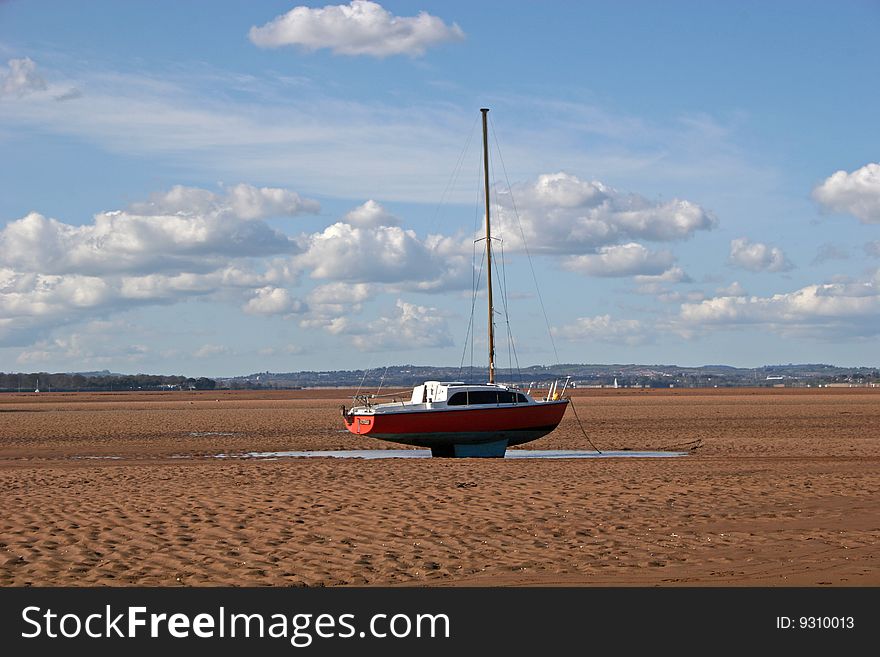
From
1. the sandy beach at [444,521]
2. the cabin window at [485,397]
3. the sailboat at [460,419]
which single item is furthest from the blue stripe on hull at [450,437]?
the sandy beach at [444,521]

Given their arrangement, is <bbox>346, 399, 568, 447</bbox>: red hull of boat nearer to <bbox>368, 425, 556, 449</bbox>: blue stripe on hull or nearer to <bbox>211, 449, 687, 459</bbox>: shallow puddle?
<bbox>368, 425, 556, 449</bbox>: blue stripe on hull

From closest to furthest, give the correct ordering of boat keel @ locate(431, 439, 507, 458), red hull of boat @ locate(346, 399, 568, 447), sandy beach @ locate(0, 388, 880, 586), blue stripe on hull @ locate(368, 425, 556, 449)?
1. sandy beach @ locate(0, 388, 880, 586)
2. red hull of boat @ locate(346, 399, 568, 447)
3. blue stripe on hull @ locate(368, 425, 556, 449)
4. boat keel @ locate(431, 439, 507, 458)

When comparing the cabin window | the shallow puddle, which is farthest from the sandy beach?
the cabin window

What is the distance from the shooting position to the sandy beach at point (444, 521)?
13781mm

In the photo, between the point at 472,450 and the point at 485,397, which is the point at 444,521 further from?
the point at 485,397

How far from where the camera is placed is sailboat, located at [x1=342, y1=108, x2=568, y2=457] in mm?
33906

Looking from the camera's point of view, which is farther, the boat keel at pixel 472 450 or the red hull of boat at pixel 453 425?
the boat keel at pixel 472 450

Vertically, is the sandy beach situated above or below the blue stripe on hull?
below

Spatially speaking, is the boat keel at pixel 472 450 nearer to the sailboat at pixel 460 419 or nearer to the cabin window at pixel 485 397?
the sailboat at pixel 460 419

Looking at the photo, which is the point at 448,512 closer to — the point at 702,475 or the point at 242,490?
the point at 242,490

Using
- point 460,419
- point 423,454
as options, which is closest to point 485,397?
point 460,419
